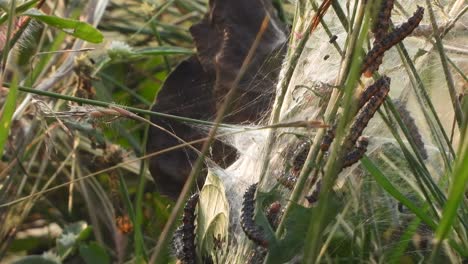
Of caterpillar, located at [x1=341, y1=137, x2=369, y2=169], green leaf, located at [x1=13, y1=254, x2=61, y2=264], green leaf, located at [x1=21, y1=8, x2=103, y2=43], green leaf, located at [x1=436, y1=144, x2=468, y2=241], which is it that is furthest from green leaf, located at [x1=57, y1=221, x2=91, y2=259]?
green leaf, located at [x1=436, y1=144, x2=468, y2=241]

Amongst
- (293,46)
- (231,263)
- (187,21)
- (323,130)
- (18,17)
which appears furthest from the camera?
(187,21)

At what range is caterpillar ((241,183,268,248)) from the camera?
1008mm

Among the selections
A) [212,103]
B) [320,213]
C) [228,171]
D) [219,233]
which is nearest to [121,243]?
[212,103]

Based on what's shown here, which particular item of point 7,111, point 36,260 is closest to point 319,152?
point 7,111

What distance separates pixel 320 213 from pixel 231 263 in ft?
1.12

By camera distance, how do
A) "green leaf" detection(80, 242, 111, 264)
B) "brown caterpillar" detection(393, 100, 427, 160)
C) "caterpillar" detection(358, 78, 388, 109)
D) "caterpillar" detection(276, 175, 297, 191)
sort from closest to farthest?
1. "caterpillar" detection(358, 78, 388, 109)
2. "caterpillar" detection(276, 175, 297, 191)
3. "brown caterpillar" detection(393, 100, 427, 160)
4. "green leaf" detection(80, 242, 111, 264)

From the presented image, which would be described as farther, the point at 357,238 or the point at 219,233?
the point at 357,238

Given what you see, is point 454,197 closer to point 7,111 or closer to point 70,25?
point 7,111

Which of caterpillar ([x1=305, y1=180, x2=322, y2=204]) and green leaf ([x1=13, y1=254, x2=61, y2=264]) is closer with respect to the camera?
caterpillar ([x1=305, y1=180, x2=322, y2=204])

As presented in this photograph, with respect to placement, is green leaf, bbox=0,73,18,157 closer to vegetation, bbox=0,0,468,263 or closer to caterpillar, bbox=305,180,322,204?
vegetation, bbox=0,0,468,263

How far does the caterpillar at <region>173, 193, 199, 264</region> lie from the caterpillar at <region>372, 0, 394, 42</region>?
370mm

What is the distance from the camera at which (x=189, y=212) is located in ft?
3.83

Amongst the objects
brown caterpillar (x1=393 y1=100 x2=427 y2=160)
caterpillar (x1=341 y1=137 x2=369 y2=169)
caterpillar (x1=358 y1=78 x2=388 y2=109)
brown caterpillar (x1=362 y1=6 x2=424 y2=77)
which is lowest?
caterpillar (x1=341 y1=137 x2=369 y2=169)

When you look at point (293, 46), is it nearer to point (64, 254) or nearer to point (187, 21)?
point (64, 254)
